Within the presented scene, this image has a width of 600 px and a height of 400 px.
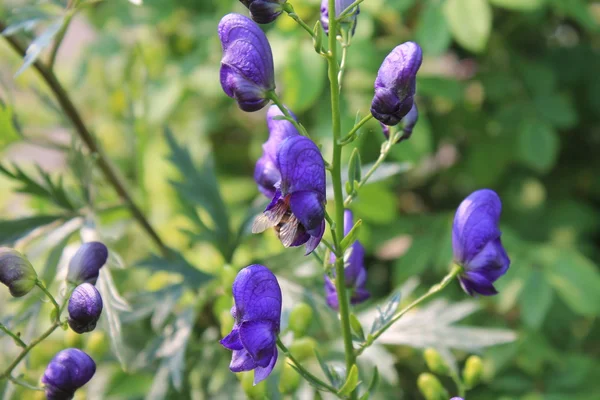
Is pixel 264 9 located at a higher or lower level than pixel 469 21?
higher

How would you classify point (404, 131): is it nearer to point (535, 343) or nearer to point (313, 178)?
point (313, 178)

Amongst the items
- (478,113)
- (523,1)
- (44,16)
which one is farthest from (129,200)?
(478,113)

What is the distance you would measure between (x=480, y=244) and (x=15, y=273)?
0.52 meters

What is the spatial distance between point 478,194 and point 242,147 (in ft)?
4.17

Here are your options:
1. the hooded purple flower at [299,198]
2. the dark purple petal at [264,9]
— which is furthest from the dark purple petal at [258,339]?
the dark purple petal at [264,9]

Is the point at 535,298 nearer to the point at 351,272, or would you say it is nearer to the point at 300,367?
the point at 351,272

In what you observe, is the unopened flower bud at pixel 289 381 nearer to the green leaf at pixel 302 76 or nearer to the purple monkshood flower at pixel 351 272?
the purple monkshood flower at pixel 351 272

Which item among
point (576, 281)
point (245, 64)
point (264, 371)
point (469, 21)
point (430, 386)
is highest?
point (245, 64)

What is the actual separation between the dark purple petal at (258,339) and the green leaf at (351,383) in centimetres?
9

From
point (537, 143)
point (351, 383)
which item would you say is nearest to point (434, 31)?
point (537, 143)

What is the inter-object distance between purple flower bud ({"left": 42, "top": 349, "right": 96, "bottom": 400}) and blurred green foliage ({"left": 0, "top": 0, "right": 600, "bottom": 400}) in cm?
15

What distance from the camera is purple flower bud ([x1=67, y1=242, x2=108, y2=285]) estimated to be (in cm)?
88

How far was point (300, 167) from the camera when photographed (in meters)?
0.69

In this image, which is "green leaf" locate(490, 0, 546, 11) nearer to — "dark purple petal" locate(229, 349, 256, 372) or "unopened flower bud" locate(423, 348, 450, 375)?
"unopened flower bud" locate(423, 348, 450, 375)
